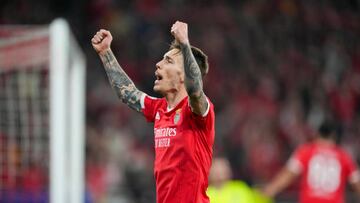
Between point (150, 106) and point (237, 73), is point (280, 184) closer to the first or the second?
point (150, 106)

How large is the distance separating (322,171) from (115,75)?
407cm

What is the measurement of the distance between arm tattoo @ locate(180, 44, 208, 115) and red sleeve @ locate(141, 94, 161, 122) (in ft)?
1.71

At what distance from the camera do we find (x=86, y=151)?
13.1 metres

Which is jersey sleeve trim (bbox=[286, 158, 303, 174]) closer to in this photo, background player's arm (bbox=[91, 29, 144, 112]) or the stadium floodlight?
the stadium floodlight

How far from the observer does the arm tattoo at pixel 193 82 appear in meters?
4.85

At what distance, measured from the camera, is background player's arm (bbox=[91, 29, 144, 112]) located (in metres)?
5.54

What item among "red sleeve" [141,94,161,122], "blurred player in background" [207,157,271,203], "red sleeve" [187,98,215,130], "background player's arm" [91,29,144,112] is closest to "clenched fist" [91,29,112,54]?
"background player's arm" [91,29,144,112]

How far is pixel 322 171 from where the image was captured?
9.23 meters

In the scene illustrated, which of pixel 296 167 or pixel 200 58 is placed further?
pixel 296 167

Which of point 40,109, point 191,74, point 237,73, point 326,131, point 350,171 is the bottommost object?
point 350,171

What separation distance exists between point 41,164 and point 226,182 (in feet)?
5.99

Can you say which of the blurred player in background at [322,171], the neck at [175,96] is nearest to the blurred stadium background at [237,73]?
A: the blurred player in background at [322,171]

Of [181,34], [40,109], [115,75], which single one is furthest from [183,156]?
[40,109]

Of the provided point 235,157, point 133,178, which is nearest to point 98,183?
point 133,178
